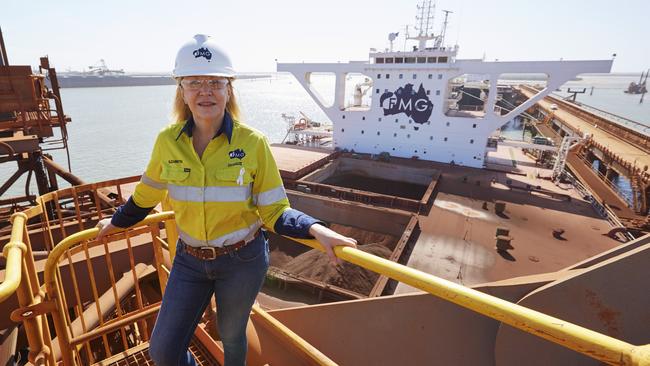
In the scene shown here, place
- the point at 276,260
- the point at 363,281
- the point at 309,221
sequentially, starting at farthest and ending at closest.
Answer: the point at 276,260, the point at 363,281, the point at 309,221

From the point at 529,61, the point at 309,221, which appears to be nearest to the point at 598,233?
the point at 529,61

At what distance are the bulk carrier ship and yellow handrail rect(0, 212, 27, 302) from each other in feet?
0.04

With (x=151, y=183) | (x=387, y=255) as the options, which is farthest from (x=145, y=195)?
(x=387, y=255)

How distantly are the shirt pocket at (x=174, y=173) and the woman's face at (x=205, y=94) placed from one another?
1.14 ft

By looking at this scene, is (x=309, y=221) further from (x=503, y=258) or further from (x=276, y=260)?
(x=276, y=260)

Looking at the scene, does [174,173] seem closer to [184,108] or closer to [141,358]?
[184,108]

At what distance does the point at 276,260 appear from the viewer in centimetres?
1249

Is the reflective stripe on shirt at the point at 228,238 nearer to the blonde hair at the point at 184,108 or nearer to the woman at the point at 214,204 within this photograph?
the woman at the point at 214,204

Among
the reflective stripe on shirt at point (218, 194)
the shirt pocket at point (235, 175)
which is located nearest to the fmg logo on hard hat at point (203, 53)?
the shirt pocket at point (235, 175)

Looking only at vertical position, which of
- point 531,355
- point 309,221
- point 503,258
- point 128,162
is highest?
point 309,221

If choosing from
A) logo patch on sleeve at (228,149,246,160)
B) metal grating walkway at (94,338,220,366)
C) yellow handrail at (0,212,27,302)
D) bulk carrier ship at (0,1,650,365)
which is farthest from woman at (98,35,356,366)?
metal grating walkway at (94,338,220,366)

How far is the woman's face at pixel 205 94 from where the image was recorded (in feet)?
6.37

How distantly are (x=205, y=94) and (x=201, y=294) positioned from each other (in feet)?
4.19

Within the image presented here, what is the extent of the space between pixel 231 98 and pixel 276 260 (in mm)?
10925
